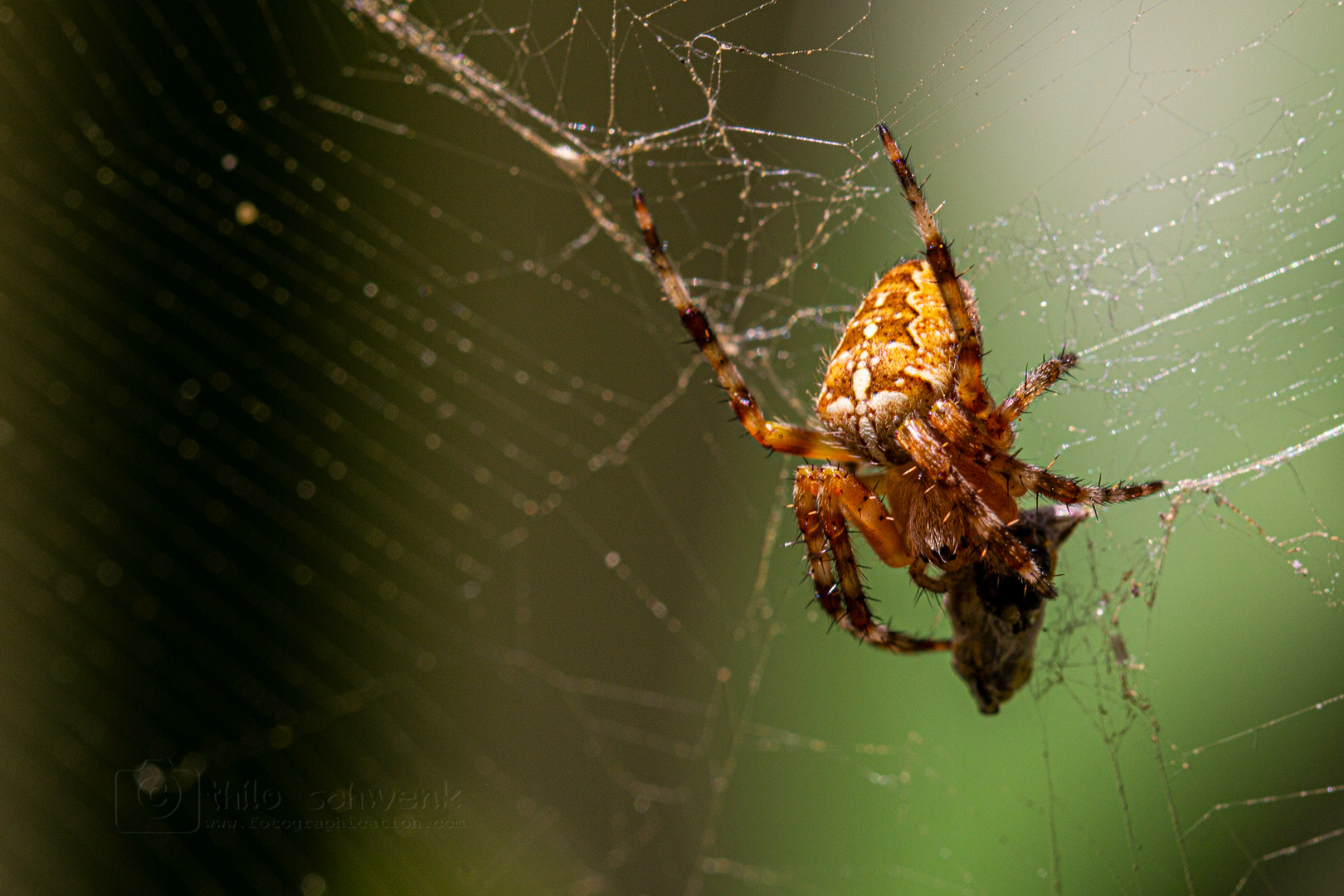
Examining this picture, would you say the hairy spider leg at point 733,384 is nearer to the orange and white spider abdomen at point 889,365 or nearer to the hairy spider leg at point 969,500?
the orange and white spider abdomen at point 889,365

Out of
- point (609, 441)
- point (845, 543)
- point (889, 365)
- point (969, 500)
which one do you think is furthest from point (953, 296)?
point (609, 441)

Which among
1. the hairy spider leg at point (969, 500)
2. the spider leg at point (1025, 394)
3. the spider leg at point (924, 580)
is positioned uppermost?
the spider leg at point (1025, 394)

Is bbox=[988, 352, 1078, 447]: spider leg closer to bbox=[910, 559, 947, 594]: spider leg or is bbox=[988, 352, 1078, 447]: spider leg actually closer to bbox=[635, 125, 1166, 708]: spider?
bbox=[635, 125, 1166, 708]: spider

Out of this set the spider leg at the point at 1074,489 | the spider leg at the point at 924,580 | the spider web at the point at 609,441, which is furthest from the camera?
the spider web at the point at 609,441

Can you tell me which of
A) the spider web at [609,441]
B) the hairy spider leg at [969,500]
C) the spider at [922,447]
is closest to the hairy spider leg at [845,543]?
the spider at [922,447]

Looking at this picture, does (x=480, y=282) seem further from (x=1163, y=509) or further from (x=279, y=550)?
(x=1163, y=509)

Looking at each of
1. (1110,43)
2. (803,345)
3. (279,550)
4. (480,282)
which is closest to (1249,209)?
(1110,43)

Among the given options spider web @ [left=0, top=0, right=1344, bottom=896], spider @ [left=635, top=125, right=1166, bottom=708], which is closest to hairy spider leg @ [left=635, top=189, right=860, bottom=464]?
spider @ [left=635, top=125, right=1166, bottom=708]
